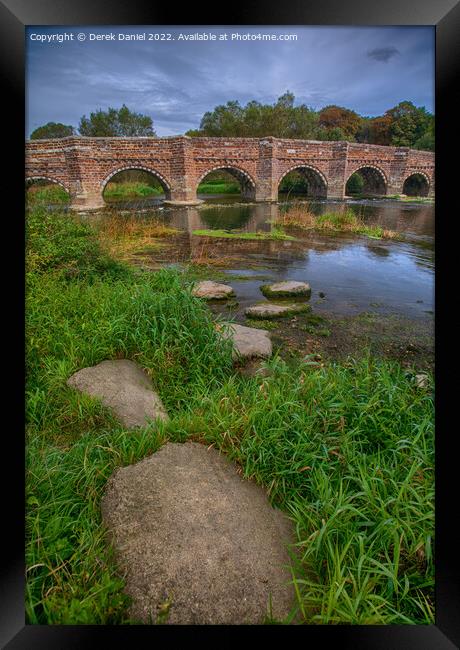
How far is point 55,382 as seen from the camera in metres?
2.71

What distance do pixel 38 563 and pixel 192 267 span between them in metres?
3.06

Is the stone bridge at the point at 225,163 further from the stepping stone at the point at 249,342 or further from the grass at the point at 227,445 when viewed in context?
the stepping stone at the point at 249,342

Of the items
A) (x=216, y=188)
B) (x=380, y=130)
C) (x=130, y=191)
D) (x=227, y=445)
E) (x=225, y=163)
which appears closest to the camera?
(x=227, y=445)

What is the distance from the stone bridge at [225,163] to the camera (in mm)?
3805

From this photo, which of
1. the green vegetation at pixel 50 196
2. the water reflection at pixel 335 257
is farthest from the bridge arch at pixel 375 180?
the green vegetation at pixel 50 196

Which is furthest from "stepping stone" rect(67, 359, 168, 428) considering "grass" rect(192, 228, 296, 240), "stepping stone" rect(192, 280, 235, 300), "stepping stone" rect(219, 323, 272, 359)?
"grass" rect(192, 228, 296, 240)

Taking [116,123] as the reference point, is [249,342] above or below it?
below

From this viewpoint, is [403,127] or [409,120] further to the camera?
[403,127]

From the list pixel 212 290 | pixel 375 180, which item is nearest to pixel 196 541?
pixel 212 290

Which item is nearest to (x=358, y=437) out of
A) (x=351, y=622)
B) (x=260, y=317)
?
(x=351, y=622)

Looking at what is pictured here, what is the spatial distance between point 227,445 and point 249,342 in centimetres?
127

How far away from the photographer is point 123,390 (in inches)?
107
